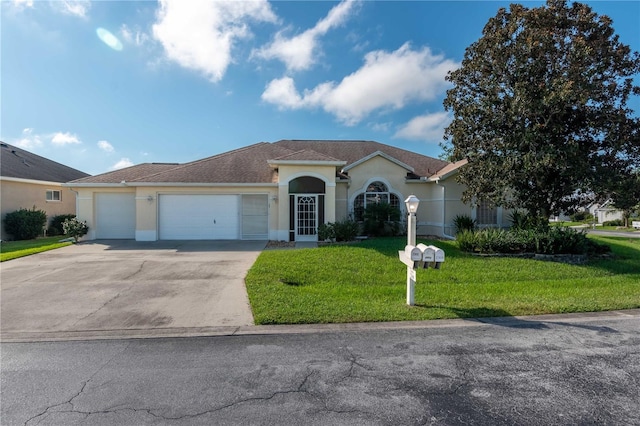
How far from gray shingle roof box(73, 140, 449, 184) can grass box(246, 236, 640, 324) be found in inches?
233

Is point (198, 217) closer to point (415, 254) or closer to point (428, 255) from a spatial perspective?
point (415, 254)

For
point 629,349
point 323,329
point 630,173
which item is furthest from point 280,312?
point 630,173

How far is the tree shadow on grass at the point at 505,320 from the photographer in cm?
536

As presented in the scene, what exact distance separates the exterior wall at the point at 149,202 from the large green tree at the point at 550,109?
9.49 metres

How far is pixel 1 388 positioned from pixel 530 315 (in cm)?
791

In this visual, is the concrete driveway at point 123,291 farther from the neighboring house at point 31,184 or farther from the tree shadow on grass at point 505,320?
the neighboring house at point 31,184

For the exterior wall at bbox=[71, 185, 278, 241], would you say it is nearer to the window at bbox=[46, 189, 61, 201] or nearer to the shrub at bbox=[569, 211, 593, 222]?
the window at bbox=[46, 189, 61, 201]

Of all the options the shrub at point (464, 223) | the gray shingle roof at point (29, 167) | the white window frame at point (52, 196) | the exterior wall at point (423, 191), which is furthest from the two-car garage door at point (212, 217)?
the white window frame at point (52, 196)

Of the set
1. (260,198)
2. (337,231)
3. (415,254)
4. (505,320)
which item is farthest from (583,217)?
(415,254)

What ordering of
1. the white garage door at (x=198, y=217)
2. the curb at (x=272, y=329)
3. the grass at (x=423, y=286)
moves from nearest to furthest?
1. the curb at (x=272, y=329)
2. the grass at (x=423, y=286)
3. the white garage door at (x=198, y=217)

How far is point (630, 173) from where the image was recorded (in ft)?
39.3

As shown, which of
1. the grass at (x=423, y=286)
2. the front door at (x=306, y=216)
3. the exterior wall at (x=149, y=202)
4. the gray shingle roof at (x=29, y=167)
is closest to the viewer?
the grass at (x=423, y=286)

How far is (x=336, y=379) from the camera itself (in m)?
3.68

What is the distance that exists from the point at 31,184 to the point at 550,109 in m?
26.7
